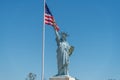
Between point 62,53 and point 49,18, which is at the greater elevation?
point 49,18

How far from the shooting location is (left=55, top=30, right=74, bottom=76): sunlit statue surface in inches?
928

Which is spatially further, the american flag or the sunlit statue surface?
the sunlit statue surface

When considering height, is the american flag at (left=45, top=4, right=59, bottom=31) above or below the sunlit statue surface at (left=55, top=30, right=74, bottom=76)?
above

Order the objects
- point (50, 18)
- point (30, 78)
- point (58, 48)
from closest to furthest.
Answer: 1. point (50, 18)
2. point (58, 48)
3. point (30, 78)

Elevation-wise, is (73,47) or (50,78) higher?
(73,47)

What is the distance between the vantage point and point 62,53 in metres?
24.0

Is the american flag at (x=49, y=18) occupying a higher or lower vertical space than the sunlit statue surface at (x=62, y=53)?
higher

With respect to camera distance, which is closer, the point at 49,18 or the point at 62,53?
the point at 49,18

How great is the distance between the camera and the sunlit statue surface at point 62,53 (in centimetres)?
2356

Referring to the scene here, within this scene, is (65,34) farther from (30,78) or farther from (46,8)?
(30,78)

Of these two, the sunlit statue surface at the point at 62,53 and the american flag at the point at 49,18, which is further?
the sunlit statue surface at the point at 62,53

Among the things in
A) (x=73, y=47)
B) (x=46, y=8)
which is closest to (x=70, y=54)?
(x=73, y=47)

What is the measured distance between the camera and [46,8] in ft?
74.9

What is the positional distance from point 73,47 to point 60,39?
137cm
